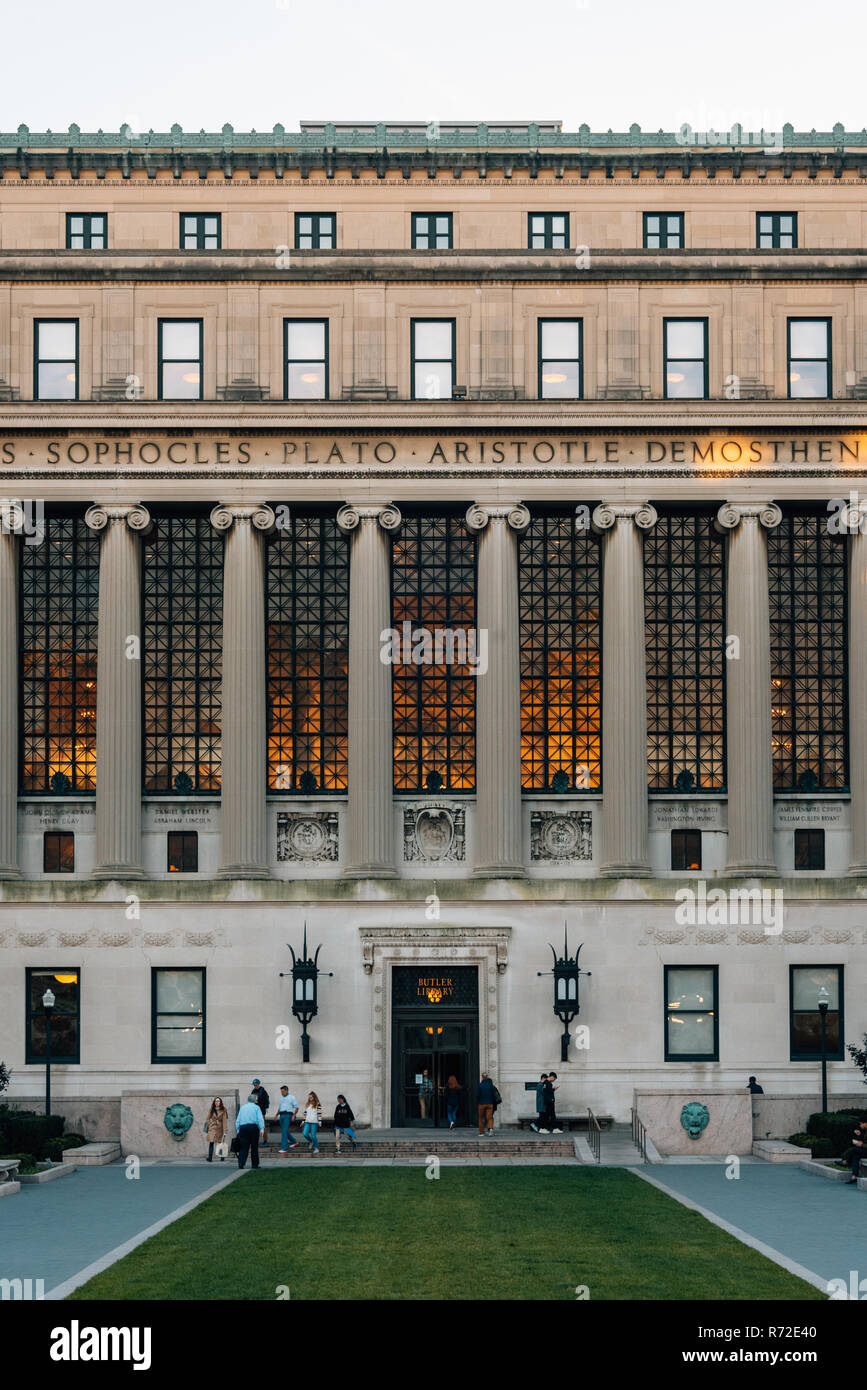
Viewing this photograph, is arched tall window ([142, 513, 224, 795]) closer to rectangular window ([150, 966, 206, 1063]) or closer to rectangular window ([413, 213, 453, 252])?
rectangular window ([150, 966, 206, 1063])

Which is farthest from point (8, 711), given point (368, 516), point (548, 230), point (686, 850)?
point (548, 230)

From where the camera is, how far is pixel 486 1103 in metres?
46.9

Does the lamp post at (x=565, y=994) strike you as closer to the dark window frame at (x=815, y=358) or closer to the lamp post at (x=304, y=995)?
the lamp post at (x=304, y=995)

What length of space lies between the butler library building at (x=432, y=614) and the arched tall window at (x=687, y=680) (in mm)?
107

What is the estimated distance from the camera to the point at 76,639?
52781 mm

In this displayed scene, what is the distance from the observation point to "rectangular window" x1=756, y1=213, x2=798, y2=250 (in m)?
54.5

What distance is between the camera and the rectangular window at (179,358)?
52.9m

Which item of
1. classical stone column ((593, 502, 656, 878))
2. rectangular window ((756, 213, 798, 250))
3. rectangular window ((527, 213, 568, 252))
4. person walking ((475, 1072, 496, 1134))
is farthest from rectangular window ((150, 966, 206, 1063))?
rectangular window ((756, 213, 798, 250))

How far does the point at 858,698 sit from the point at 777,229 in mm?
14909

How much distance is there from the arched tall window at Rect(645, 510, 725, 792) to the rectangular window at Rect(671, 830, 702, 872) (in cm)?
133

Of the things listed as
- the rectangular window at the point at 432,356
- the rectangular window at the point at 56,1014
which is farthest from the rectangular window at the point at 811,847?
the rectangular window at the point at 56,1014

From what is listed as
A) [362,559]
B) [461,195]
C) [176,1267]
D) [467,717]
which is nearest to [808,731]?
[467,717]

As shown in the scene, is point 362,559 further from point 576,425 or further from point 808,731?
point 808,731

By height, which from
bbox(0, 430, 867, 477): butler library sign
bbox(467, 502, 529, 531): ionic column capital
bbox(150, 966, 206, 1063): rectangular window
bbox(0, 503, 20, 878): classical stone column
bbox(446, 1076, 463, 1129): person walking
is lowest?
bbox(446, 1076, 463, 1129): person walking
